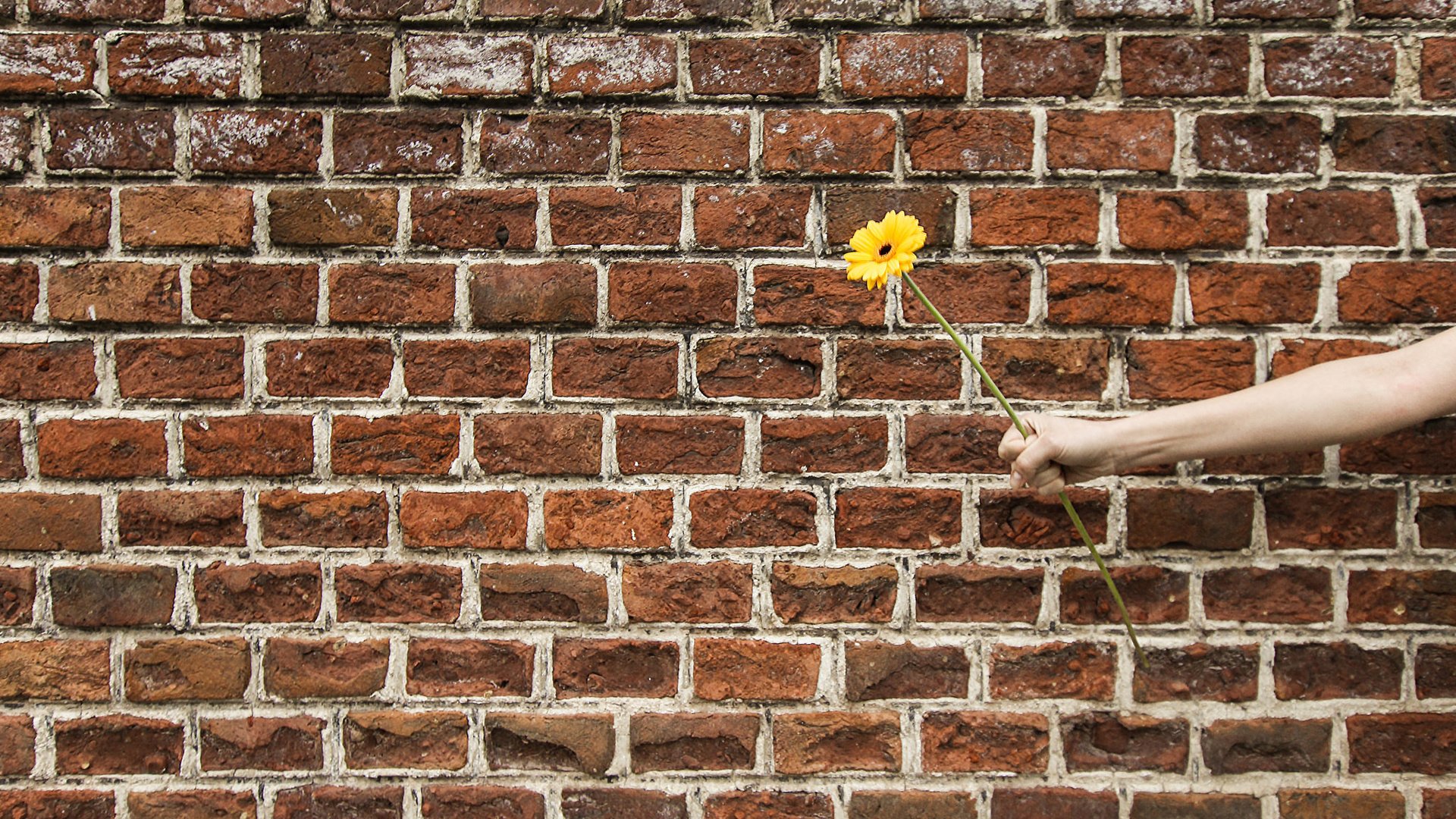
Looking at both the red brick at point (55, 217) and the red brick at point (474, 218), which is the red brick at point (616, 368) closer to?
the red brick at point (474, 218)

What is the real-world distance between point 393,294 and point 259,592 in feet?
1.51

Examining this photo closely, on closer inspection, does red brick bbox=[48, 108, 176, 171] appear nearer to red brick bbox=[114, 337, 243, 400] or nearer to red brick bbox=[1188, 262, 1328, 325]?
red brick bbox=[114, 337, 243, 400]

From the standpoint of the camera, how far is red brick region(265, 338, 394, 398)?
Result: 1.30 m

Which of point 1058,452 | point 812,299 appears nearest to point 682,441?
point 812,299

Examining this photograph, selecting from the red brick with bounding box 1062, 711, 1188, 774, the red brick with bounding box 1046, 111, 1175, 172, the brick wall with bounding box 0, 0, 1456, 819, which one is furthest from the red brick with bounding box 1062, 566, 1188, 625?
the red brick with bounding box 1046, 111, 1175, 172

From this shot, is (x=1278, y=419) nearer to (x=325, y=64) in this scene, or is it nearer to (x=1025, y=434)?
(x=1025, y=434)

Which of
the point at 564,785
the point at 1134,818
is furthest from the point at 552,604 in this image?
the point at 1134,818

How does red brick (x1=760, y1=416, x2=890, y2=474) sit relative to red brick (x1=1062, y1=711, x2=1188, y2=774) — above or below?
A: above

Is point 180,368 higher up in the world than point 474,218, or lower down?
lower down

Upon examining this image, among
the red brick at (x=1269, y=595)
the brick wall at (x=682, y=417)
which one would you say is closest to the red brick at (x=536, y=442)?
the brick wall at (x=682, y=417)

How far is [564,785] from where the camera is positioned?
131 centimetres

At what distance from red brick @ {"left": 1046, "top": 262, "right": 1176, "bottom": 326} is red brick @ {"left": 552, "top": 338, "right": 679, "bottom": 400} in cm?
55

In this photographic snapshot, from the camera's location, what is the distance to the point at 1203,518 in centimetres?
130

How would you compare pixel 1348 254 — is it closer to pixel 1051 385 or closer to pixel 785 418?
pixel 1051 385
